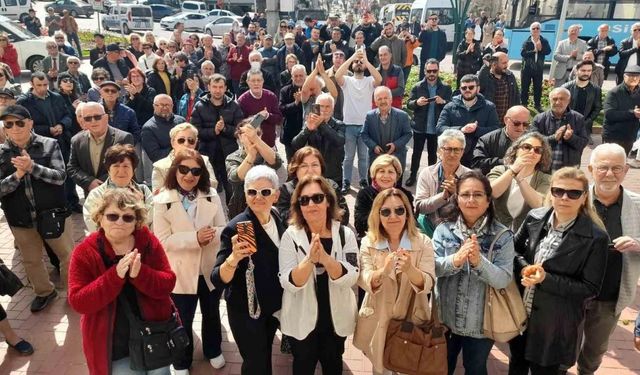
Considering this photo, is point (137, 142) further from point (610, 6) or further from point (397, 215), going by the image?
point (610, 6)

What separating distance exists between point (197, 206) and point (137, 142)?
3.27m

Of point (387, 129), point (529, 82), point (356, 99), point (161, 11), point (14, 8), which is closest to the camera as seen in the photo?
point (387, 129)

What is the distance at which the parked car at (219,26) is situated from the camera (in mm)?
31469

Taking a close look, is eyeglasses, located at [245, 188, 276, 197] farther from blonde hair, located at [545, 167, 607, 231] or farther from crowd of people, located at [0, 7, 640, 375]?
blonde hair, located at [545, 167, 607, 231]

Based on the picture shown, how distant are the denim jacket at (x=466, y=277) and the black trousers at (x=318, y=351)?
777 millimetres

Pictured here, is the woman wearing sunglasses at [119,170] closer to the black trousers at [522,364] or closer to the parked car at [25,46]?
the black trousers at [522,364]

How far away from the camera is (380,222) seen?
10.6ft

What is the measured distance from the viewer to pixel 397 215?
3.17 m

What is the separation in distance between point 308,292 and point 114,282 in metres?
1.17

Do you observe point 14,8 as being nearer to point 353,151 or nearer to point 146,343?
point 353,151

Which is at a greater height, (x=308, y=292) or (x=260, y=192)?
(x=260, y=192)

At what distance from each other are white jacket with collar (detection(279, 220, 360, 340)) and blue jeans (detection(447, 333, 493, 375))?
2.75 ft

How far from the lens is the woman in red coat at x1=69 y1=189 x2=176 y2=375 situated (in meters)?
2.72

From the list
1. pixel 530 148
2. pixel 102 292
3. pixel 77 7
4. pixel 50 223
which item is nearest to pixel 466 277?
pixel 530 148
